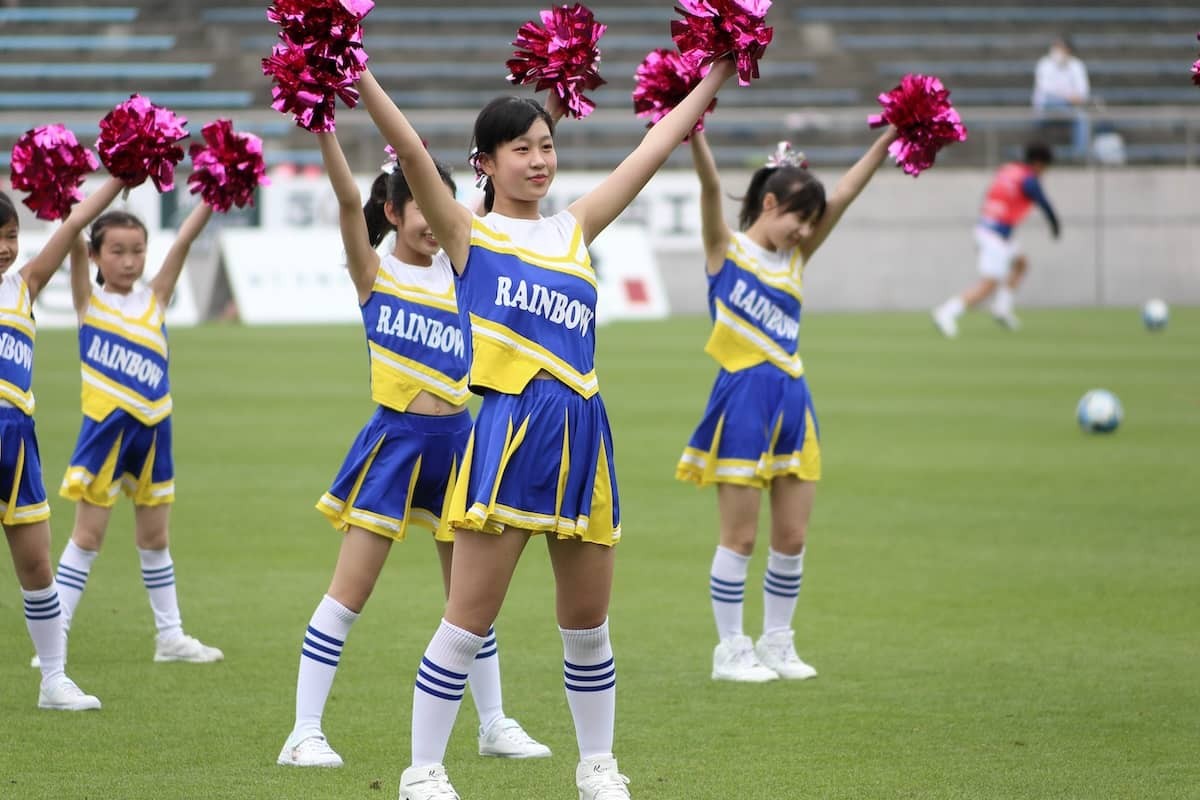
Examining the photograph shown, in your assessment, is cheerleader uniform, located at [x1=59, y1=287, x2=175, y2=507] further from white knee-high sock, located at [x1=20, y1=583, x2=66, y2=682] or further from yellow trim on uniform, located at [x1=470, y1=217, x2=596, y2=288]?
yellow trim on uniform, located at [x1=470, y1=217, x2=596, y2=288]

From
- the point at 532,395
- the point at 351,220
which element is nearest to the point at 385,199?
the point at 351,220

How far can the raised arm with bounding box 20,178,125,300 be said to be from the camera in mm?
5512

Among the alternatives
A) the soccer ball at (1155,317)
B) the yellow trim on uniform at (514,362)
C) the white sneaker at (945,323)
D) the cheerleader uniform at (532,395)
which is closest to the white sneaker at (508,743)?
the cheerleader uniform at (532,395)

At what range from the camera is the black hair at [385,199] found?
16.7 feet

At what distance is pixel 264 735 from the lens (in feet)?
17.2

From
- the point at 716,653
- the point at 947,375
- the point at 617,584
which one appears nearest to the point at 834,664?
the point at 716,653

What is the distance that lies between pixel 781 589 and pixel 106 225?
Answer: 2804 mm

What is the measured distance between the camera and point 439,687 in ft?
13.6

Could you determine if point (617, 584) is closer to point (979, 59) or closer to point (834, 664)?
point (834, 664)

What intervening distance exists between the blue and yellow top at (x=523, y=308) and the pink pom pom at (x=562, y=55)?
0.57m

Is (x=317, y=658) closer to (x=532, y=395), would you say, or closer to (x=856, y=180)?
(x=532, y=395)

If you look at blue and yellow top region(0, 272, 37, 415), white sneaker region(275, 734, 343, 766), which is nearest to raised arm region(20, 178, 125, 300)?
blue and yellow top region(0, 272, 37, 415)

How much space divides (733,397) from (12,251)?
8.08 ft

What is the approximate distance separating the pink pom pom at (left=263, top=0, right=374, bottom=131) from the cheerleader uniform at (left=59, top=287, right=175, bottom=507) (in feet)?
8.27
